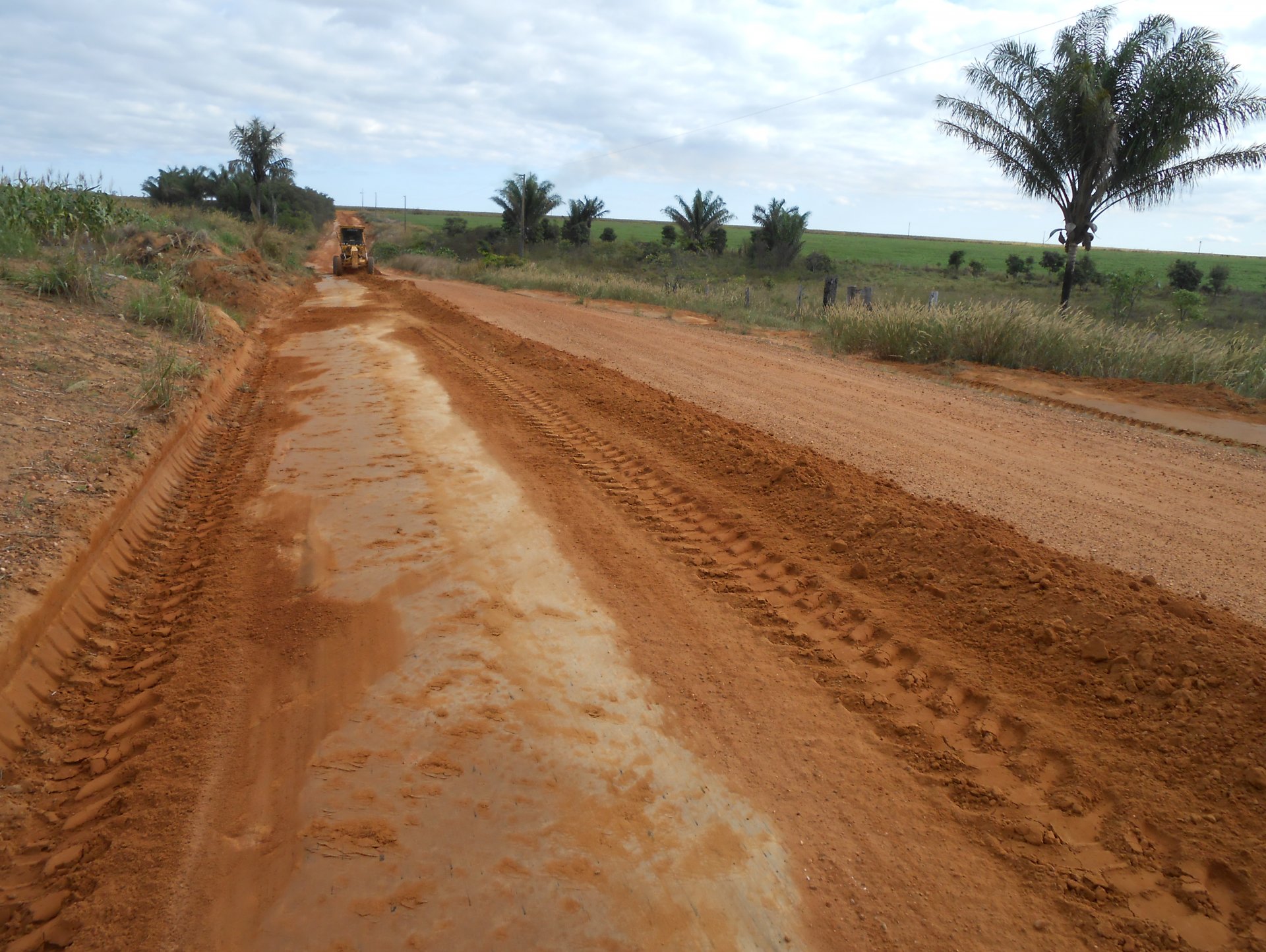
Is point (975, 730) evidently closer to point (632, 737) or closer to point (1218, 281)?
point (632, 737)

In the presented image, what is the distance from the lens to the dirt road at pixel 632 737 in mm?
2742

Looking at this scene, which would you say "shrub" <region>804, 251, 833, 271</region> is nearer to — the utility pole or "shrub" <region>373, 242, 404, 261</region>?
the utility pole

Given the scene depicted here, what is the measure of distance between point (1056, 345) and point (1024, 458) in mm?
8168

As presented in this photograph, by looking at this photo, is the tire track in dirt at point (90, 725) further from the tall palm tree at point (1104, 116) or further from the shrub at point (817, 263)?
the shrub at point (817, 263)

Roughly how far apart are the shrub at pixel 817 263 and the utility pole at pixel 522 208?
18064 millimetres

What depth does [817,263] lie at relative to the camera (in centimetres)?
5106

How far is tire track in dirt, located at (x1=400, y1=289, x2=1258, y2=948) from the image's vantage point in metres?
2.79

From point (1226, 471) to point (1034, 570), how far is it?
435 cm

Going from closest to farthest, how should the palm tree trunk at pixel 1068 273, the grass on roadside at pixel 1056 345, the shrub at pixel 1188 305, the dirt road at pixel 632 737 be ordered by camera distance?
the dirt road at pixel 632 737, the grass on roadside at pixel 1056 345, the palm tree trunk at pixel 1068 273, the shrub at pixel 1188 305

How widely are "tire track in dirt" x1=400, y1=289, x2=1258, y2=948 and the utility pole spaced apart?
4927 centimetres

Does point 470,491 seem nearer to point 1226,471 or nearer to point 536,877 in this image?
point 536,877

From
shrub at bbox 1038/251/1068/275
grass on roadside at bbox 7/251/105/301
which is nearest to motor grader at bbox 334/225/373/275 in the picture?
grass on roadside at bbox 7/251/105/301

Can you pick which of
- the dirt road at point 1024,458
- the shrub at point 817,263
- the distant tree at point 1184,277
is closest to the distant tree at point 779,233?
the shrub at point 817,263

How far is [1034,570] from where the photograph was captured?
470cm
